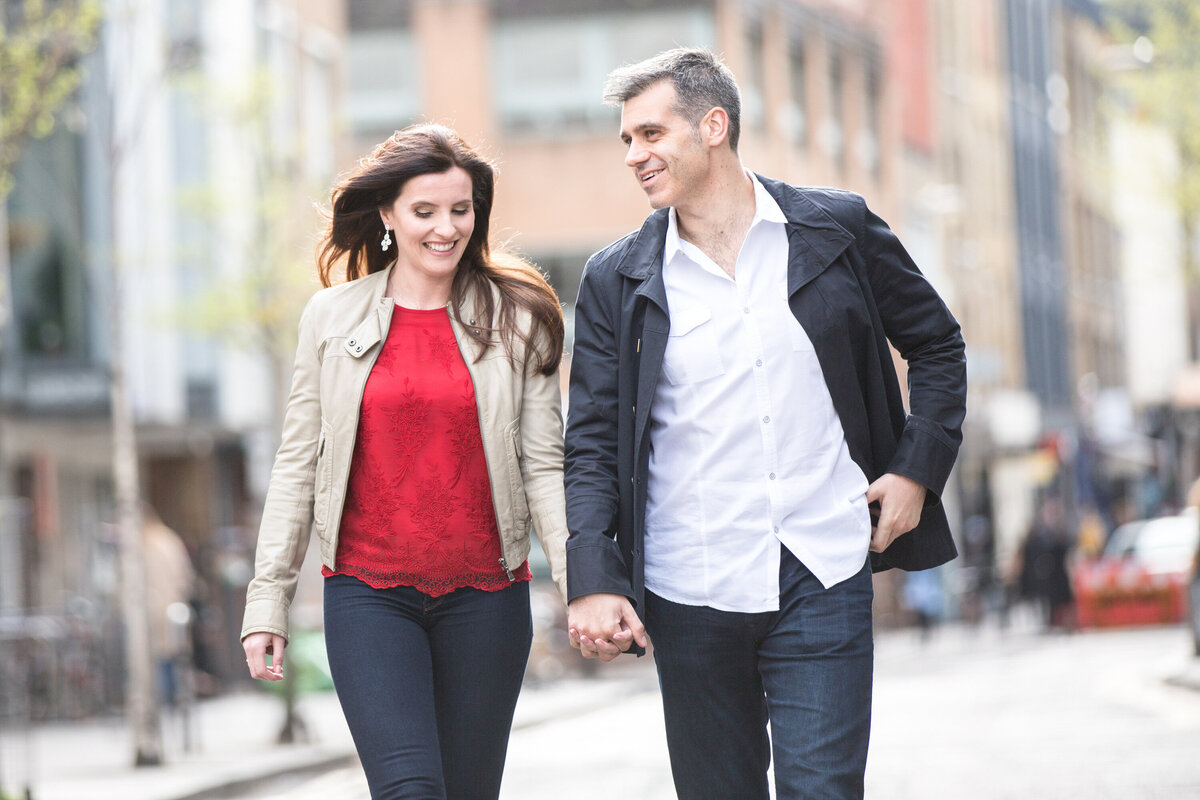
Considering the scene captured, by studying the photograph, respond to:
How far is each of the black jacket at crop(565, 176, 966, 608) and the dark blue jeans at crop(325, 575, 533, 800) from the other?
37 centimetres

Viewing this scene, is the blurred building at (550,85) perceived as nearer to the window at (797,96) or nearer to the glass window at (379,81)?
the glass window at (379,81)

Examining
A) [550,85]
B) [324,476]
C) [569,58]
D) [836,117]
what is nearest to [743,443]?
[324,476]

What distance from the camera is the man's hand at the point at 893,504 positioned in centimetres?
482

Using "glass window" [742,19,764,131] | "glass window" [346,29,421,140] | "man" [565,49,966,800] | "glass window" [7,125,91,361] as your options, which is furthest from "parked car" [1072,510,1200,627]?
"man" [565,49,966,800]

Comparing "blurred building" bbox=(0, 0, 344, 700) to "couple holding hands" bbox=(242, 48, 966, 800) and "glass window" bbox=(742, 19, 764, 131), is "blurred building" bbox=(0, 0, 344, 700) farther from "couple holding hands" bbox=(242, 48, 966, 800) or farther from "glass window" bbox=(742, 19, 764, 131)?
"couple holding hands" bbox=(242, 48, 966, 800)

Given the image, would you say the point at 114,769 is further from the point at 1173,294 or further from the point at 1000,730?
the point at 1173,294

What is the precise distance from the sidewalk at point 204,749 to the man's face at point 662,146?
19.0ft

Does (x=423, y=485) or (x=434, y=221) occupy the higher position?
(x=434, y=221)

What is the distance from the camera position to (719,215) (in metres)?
4.96

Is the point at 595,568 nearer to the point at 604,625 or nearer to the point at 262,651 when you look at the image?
the point at 604,625

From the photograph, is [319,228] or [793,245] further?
[319,228]

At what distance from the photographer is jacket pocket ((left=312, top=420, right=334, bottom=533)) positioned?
5004mm

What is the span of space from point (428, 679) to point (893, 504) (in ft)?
3.73

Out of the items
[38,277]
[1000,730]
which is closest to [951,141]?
[38,277]
